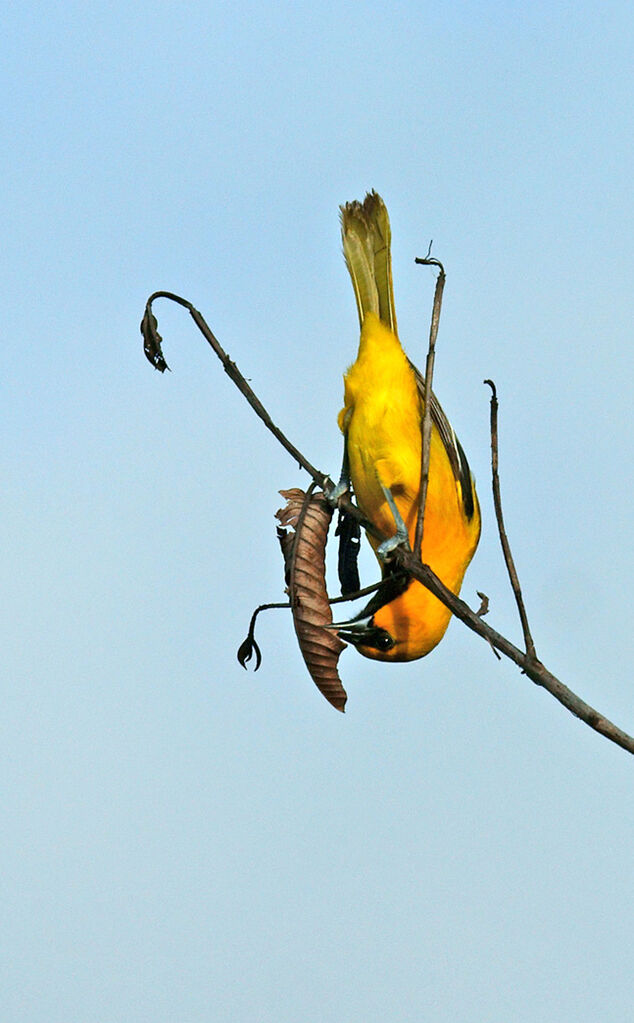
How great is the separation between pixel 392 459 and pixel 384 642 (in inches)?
37.1

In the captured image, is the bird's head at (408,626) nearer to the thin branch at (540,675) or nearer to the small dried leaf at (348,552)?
the small dried leaf at (348,552)

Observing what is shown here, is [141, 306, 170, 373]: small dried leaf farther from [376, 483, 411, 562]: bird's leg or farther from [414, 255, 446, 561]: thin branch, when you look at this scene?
[376, 483, 411, 562]: bird's leg

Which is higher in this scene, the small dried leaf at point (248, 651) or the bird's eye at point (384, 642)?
the bird's eye at point (384, 642)

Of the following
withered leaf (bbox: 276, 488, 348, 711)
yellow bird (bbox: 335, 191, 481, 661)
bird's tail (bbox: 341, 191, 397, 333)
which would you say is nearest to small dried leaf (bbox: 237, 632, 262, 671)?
withered leaf (bbox: 276, 488, 348, 711)

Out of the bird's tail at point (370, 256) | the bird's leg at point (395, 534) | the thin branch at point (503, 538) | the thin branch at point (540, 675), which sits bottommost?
the thin branch at point (540, 675)

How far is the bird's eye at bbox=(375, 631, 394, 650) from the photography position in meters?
5.17

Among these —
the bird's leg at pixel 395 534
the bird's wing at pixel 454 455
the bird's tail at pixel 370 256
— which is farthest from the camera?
the bird's tail at pixel 370 256

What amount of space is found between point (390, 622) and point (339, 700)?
65.9 inches

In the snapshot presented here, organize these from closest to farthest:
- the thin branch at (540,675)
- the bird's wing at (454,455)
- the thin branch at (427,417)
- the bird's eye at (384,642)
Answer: the thin branch at (540,675), the thin branch at (427,417), the bird's eye at (384,642), the bird's wing at (454,455)

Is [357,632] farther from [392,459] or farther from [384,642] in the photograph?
[392,459]

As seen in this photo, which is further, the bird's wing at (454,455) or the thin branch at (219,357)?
the bird's wing at (454,455)

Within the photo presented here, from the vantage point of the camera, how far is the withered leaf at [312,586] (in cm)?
363

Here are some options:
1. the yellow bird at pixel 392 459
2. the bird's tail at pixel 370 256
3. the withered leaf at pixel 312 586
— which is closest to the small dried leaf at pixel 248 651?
the withered leaf at pixel 312 586

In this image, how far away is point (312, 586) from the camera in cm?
378
